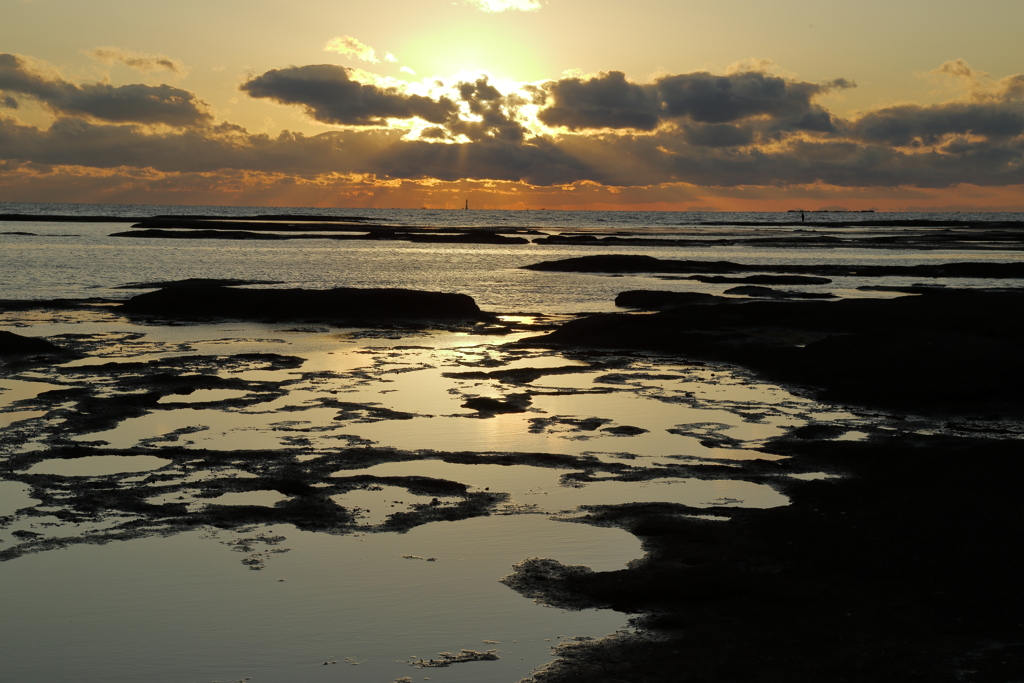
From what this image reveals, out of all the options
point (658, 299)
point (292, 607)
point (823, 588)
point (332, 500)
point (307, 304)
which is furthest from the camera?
point (658, 299)

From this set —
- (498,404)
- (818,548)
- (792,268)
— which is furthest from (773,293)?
(818,548)

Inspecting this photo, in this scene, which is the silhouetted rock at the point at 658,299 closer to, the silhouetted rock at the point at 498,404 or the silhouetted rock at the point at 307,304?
the silhouetted rock at the point at 307,304

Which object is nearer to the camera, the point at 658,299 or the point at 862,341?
the point at 862,341

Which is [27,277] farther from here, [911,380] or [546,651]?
[546,651]

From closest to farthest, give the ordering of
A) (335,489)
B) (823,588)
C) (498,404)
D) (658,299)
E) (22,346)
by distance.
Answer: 1. (823,588)
2. (335,489)
3. (498,404)
4. (22,346)
5. (658,299)

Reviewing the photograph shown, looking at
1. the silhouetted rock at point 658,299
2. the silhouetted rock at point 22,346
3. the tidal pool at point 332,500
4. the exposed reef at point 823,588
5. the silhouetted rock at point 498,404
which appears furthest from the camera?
the silhouetted rock at point 658,299

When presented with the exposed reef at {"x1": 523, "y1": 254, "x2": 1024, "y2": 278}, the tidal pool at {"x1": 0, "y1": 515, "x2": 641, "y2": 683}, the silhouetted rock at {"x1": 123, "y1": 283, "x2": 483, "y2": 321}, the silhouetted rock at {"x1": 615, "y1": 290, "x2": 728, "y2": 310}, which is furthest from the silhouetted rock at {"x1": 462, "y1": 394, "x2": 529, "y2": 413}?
the exposed reef at {"x1": 523, "y1": 254, "x2": 1024, "y2": 278}

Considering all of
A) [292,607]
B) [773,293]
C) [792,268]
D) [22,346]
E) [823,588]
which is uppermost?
[792,268]

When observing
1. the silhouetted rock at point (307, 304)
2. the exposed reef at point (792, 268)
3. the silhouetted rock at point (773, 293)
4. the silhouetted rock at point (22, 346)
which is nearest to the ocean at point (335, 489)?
the silhouetted rock at point (22, 346)

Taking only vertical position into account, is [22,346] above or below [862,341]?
below

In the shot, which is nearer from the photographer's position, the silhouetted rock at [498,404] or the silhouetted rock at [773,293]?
the silhouetted rock at [498,404]

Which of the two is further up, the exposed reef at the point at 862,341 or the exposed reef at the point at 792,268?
the exposed reef at the point at 792,268

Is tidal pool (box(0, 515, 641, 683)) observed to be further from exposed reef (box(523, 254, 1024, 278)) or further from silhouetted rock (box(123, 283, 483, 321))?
exposed reef (box(523, 254, 1024, 278))

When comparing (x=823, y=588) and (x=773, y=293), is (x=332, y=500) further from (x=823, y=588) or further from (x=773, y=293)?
(x=773, y=293)
